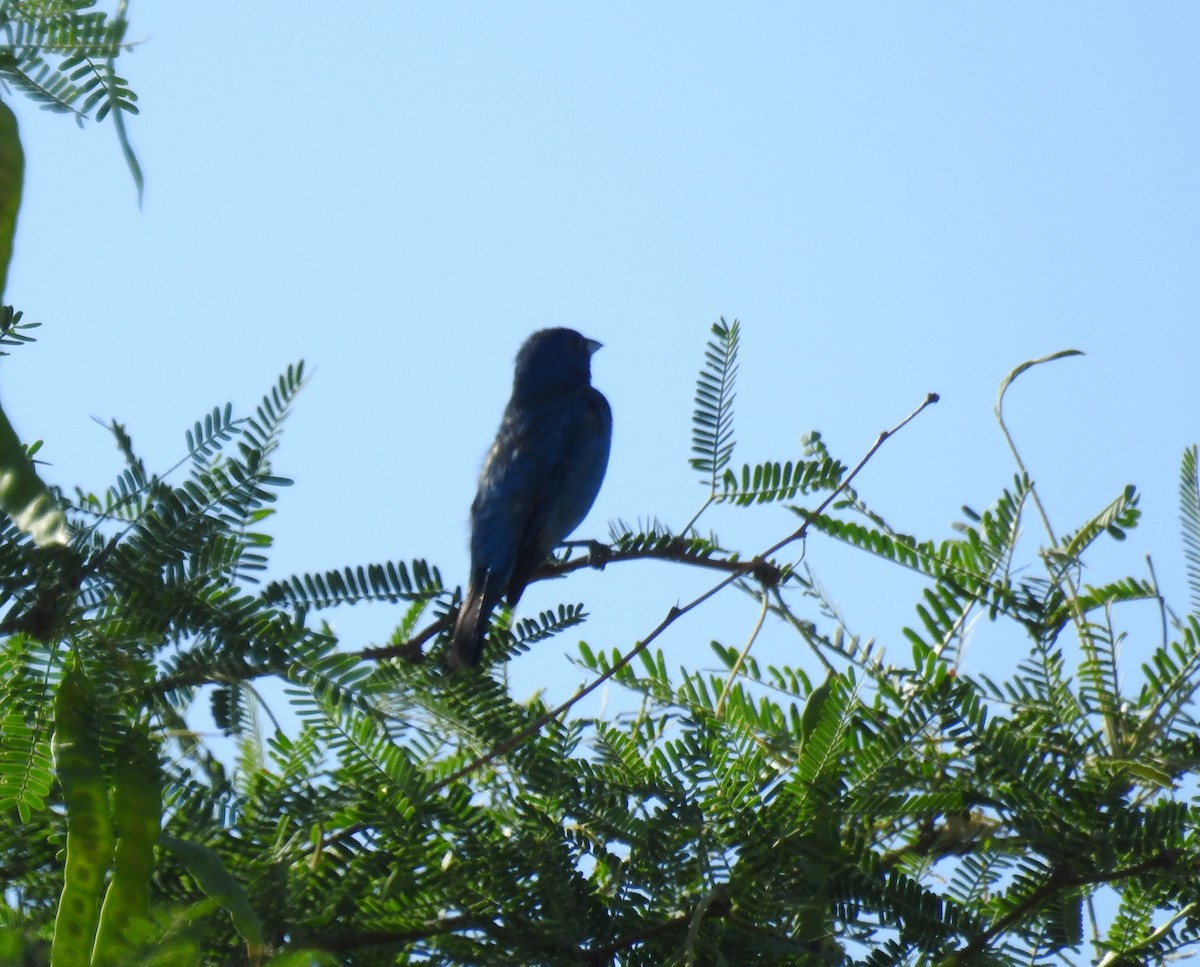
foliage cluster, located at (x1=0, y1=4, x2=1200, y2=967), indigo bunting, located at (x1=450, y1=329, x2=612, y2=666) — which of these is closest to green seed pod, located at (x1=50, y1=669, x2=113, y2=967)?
foliage cluster, located at (x1=0, y1=4, x2=1200, y2=967)

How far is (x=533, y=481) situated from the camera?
620 cm

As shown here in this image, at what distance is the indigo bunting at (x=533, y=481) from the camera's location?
5.63 m

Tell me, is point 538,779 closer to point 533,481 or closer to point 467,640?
point 467,640

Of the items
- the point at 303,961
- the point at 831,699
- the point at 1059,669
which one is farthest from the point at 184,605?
the point at 1059,669

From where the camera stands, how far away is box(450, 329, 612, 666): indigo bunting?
222 inches

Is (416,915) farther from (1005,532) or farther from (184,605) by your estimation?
(1005,532)

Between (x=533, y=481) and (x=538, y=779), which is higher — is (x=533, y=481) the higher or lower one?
the higher one

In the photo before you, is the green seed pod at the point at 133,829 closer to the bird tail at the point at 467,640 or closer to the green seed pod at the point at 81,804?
the green seed pod at the point at 81,804

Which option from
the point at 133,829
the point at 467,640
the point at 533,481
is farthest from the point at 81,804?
the point at 533,481

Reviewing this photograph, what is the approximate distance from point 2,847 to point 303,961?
132cm

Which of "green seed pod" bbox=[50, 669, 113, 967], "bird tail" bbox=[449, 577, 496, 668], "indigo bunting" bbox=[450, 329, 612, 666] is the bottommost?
"green seed pod" bbox=[50, 669, 113, 967]

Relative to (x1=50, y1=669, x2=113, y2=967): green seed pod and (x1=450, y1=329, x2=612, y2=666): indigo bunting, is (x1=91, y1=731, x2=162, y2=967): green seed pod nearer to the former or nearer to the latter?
(x1=50, y1=669, x2=113, y2=967): green seed pod

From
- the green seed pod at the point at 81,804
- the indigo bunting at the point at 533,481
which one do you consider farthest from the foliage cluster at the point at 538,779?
the indigo bunting at the point at 533,481

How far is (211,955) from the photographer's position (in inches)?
82.4
